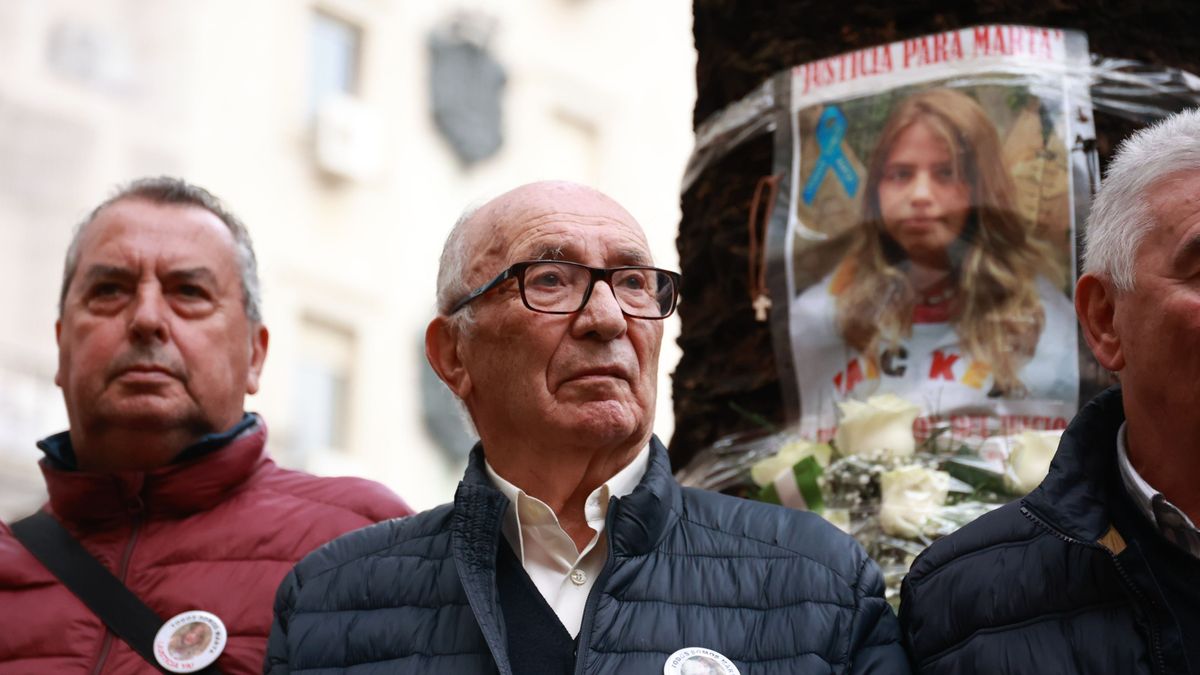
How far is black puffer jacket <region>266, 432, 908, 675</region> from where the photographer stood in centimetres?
314

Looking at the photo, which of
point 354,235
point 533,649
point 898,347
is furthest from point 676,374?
point 354,235

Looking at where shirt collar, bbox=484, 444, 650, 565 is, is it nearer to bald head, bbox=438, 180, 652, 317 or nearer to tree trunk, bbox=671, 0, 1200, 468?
bald head, bbox=438, 180, 652, 317

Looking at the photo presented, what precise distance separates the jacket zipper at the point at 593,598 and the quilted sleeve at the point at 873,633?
0.43 meters

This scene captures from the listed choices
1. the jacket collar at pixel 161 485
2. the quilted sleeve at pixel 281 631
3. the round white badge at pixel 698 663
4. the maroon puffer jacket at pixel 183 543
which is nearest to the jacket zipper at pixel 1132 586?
the round white badge at pixel 698 663

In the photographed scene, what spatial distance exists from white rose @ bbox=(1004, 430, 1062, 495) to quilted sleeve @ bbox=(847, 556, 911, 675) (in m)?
0.59

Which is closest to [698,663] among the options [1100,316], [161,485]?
[1100,316]

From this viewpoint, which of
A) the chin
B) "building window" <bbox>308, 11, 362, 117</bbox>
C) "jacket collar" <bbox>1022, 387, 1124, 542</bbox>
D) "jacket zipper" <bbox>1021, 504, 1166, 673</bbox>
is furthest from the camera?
"building window" <bbox>308, 11, 362, 117</bbox>

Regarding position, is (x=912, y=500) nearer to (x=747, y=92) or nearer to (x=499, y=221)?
(x=499, y=221)

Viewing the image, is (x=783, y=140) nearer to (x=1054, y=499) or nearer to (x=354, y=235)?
(x=1054, y=499)

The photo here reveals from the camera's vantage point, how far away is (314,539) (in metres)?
3.98

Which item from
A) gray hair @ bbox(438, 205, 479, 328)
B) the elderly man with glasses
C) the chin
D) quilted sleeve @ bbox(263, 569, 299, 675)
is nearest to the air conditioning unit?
gray hair @ bbox(438, 205, 479, 328)

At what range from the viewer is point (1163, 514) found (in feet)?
9.84

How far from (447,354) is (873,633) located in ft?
3.64

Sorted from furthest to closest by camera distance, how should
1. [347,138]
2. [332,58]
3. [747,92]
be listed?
[332,58], [347,138], [747,92]
